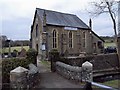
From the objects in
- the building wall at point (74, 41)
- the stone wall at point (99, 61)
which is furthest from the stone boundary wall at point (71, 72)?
the building wall at point (74, 41)

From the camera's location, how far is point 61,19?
3734 cm

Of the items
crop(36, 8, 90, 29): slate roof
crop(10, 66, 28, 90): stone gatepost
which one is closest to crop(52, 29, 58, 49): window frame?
crop(36, 8, 90, 29): slate roof

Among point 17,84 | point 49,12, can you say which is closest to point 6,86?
point 17,84

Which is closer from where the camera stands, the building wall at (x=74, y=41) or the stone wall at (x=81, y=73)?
the stone wall at (x=81, y=73)

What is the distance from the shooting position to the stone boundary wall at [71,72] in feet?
44.1

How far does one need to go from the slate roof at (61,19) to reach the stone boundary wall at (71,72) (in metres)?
17.7

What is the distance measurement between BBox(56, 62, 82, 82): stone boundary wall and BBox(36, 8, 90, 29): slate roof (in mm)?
17685

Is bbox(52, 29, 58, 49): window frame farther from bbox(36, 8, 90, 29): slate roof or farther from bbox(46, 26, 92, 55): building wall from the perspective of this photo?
bbox(36, 8, 90, 29): slate roof

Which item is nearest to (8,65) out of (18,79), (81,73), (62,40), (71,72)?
(18,79)

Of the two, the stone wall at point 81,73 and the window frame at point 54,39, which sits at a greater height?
the window frame at point 54,39

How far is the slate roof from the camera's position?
3428cm

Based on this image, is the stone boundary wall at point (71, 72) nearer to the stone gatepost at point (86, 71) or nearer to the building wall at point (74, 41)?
the stone gatepost at point (86, 71)

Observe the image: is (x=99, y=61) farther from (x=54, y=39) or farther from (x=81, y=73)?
(x=54, y=39)

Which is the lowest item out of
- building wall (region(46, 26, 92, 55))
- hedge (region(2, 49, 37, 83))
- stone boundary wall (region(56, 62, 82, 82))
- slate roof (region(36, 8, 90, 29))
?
stone boundary wall (region(56, 62, 82, 82))
